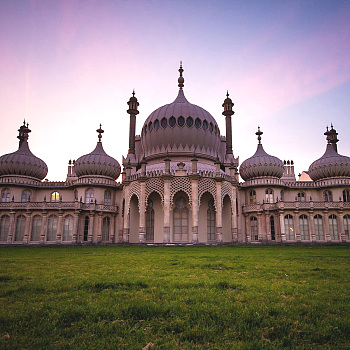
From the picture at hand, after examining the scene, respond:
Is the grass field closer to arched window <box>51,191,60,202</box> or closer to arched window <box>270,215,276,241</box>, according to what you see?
arched window <box>270,215,276,241</box>

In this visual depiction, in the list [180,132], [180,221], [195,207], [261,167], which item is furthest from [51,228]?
[261,167]

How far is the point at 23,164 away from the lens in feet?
132

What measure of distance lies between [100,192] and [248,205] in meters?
20.1

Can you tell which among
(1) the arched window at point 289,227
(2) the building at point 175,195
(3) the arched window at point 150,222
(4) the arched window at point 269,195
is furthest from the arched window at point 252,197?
(3) the arched window at point 150,222

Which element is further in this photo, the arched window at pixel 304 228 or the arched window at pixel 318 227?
the arched window at pixel 304 228

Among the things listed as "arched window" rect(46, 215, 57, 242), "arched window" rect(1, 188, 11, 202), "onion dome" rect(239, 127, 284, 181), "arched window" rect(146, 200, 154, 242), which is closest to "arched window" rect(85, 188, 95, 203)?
"arched window" rect(46, 215, 57, 242)

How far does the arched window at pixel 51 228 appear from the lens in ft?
118

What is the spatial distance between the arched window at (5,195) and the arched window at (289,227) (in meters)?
35.9

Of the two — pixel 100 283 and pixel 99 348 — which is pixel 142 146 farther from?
pixel 99 348

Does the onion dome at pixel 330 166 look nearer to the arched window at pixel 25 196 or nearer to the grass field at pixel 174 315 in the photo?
the grass field at pixel 174 315

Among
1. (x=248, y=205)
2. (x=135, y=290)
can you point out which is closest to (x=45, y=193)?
(x=248, y=205)

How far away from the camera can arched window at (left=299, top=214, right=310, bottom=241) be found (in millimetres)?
36969

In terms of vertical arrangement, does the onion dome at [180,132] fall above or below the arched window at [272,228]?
above

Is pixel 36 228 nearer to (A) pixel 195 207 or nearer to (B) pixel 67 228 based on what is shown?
(B) pixel 67 228
